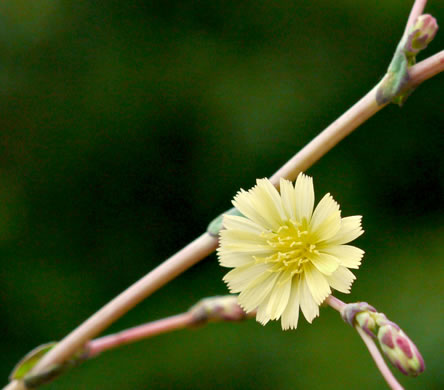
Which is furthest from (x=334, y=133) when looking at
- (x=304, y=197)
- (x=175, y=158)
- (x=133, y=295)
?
(x=175, y=158)

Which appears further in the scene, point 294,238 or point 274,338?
point 274,338

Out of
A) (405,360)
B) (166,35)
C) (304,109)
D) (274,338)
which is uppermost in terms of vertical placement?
(166,35)

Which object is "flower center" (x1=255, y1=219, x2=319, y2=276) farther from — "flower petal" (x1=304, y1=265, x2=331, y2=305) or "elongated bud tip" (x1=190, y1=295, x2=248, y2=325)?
Answer: "elongated bud tip" (x1=190, y1=295, x2=248, y2=325)

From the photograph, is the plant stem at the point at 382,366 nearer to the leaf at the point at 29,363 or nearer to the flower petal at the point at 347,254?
the flower petal at the point at 347,254

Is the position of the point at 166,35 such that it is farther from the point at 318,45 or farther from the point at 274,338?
the point at 274,338

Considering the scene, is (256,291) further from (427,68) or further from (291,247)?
(427,68)

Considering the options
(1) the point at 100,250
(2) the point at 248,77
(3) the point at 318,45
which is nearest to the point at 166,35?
(2) the point at 248,77
